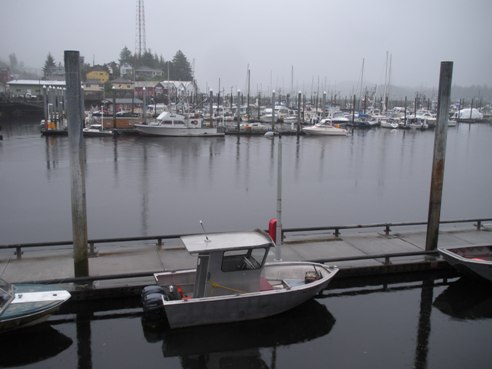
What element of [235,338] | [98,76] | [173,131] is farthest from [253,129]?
[98,76]

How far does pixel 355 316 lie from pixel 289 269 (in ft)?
6.43

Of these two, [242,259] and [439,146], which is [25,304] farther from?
[439,146]

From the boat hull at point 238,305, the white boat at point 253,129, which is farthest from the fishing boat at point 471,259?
the white boat at point 253,129

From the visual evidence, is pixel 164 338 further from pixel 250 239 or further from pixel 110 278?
pixel 250 239

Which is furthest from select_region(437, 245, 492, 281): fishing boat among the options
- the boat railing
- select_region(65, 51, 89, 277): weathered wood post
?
select_region(65, 51, 89, 277): weathered wood post

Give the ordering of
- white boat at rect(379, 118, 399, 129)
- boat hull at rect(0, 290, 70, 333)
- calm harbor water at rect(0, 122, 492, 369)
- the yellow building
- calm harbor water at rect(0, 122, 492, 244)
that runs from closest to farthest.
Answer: boat hull at rect(0, 290, 70, 333) → calm harbor water at rect(0, 122, 492, 369) → calm harbor water at rect(0, 122, 492, 244) → white boat at rect(379, 118, 399, 129) → the yellow building

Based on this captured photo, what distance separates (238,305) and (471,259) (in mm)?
6693

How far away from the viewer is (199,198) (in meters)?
27.7

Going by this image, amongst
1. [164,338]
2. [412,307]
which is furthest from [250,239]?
[412,307]

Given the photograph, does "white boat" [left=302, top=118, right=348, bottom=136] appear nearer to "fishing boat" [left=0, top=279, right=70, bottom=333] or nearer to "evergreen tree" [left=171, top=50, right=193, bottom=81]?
"fishing boat" [left=0, top=279, right=70, bottom=333]

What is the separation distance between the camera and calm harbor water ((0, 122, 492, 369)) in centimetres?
1023

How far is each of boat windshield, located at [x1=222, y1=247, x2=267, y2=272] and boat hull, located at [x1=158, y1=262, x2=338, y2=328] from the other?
1.92 feet

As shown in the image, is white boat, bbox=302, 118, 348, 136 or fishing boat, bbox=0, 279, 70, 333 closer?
fishing boat, bbox=0, 279, 70, 333

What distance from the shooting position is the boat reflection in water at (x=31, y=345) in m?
9.72
